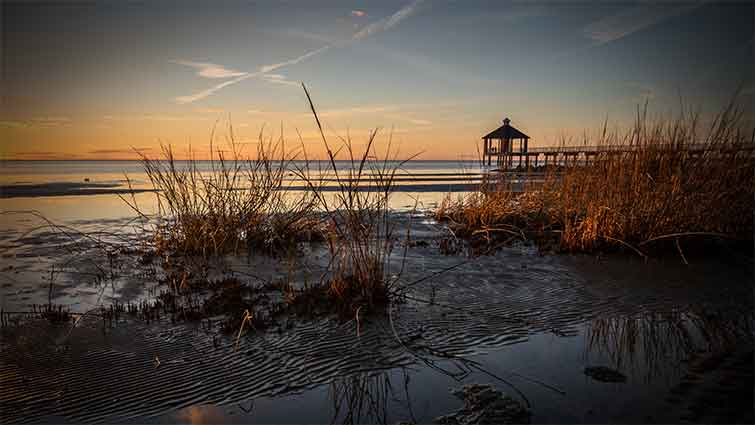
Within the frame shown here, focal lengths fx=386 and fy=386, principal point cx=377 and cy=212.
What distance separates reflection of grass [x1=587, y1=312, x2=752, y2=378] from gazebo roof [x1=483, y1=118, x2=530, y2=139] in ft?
94.3

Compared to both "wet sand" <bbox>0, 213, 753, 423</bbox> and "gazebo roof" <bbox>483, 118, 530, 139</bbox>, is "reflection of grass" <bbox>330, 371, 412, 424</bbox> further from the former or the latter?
"gazebo roof" <bbox>483, 118, 530, 139</bbox>

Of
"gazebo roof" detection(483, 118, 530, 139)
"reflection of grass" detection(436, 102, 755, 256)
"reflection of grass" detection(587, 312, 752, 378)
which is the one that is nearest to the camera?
"reflection of grass" detection(587, 312, 752, 378)

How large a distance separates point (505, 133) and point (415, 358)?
30.4m

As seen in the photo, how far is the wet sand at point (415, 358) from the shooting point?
6.81ft

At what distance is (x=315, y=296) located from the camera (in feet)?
12.5

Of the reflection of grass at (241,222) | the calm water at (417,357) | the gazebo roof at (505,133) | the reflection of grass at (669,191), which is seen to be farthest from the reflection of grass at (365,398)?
the gazebo roof at (505,133)

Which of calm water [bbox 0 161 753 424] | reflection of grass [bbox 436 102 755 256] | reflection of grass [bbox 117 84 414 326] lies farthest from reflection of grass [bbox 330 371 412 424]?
reflection of grass [bbox 436 102 755 256]

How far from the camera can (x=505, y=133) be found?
3047cm

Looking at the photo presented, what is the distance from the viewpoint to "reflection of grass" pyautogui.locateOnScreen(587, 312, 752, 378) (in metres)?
2.58

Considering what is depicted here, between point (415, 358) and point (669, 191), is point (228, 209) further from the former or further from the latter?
point (669, 191)

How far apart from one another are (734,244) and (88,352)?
26.7ft

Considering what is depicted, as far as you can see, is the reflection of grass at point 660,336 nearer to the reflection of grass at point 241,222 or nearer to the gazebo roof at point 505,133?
the reflection of grass at point 241,222

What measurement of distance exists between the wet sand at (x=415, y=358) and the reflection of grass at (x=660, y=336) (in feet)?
0.05

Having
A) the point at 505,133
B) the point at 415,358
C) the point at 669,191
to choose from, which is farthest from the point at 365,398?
the point at 505,133
